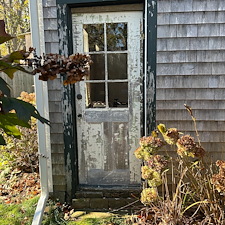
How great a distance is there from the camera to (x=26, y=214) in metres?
2.54

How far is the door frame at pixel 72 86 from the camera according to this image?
2.36 m

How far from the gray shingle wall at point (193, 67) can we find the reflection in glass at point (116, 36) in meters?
0.38

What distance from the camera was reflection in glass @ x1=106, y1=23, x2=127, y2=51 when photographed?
8.28 ft

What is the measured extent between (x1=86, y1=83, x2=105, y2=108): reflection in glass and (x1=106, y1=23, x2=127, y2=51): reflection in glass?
1.37 ft

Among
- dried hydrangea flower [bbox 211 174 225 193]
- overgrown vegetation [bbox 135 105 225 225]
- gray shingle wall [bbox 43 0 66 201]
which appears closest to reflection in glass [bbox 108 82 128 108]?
gray shingle wall [bbox 43 0 66 201]

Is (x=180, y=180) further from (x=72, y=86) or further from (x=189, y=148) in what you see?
(x=72, y=86)

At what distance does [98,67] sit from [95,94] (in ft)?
0.97

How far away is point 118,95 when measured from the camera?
2662 millimetres

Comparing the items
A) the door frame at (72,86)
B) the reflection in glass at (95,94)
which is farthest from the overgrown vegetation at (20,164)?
the reflection in glass at (95,94)

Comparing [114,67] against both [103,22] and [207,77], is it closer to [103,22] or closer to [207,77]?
[103,22]

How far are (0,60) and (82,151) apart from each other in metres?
2.08

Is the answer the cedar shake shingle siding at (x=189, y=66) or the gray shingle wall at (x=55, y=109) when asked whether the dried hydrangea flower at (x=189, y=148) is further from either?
the gray shingle wall at (x=55, y=109)

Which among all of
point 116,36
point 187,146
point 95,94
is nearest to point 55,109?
point 95,94

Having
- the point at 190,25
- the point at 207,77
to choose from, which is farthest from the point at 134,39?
the point at 207,77
